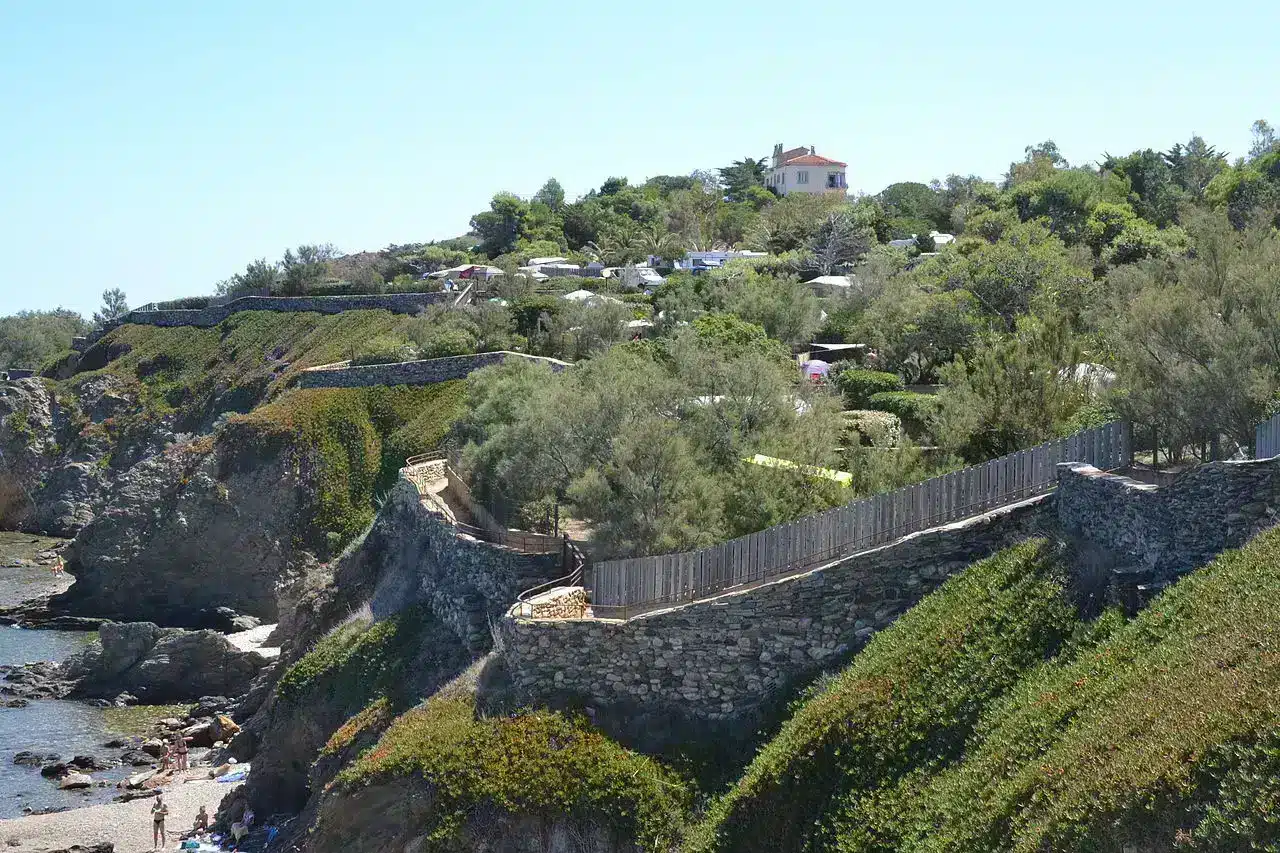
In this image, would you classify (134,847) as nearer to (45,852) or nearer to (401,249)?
(45,852)

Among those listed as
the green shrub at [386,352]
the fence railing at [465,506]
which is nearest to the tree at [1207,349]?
the fence railing at [465,506]

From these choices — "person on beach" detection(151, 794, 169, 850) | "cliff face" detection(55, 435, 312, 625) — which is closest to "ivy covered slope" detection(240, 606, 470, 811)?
"person on beach" detection(151, 794, 169, 850)

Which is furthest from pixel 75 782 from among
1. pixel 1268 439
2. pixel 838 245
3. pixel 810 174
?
pixel 810 174

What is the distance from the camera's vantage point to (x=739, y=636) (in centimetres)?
2227

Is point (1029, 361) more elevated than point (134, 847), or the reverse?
point (1029, 361)

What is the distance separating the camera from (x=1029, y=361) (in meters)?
27.7

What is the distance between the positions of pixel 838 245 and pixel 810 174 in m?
45.8

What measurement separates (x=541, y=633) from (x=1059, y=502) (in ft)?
30.4

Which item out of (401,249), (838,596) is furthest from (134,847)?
(401,249)

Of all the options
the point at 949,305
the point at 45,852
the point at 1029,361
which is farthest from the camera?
the point at 949,305

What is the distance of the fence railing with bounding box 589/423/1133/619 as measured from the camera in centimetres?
2145

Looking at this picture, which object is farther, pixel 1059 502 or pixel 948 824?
pixel 1059 502

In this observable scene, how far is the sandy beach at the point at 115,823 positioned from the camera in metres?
30.9

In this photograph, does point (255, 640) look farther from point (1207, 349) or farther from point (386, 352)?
point (1207, 349)
